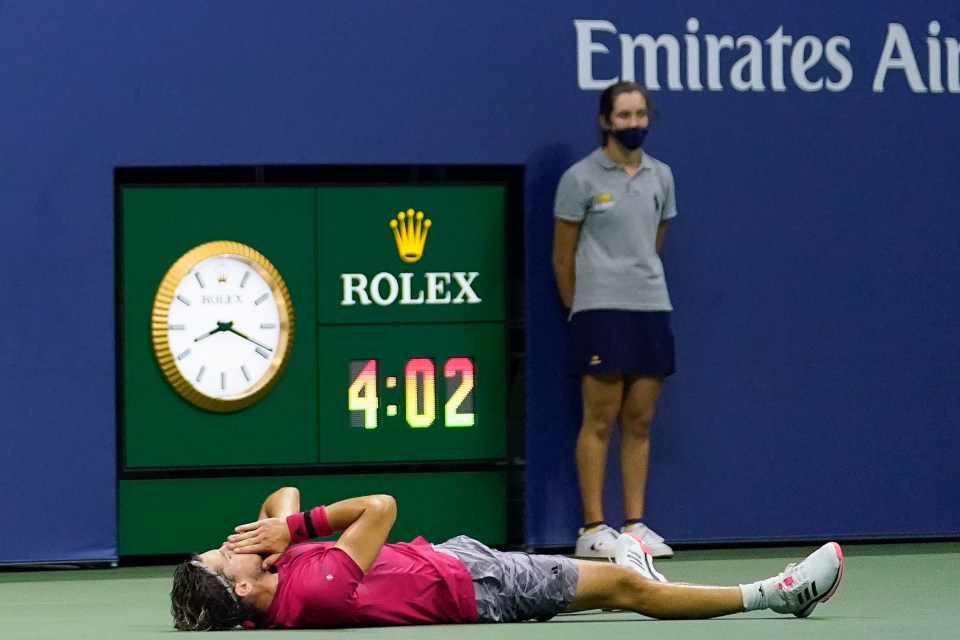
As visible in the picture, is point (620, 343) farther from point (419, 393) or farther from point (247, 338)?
point (247, 338)

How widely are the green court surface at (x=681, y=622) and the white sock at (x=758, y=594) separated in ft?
0.18

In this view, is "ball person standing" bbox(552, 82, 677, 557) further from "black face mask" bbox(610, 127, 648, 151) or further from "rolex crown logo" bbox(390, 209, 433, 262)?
"rolex crown logo" bbox(390, 209, 433, 262)

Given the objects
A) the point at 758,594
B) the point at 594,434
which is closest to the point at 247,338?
the point at 594,434

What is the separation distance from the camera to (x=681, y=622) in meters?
5.02

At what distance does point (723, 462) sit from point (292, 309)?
2.05 meters

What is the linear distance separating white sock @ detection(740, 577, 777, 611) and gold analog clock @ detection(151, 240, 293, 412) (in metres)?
2.77

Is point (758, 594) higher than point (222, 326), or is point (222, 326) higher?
point (222, 326)

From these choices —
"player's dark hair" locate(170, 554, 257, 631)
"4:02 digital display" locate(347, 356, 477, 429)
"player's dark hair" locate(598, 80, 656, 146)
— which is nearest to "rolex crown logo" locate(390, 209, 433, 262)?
"4:02 digital display" locate(347, 356, 477, 429)

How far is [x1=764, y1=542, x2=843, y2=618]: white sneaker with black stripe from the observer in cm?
495

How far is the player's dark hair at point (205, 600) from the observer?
4.74 metres

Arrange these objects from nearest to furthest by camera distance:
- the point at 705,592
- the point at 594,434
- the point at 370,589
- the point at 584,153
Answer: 1. the point at 370,589
2. the point at 705,592
3. the point at 594,434
4. the point at 584,153

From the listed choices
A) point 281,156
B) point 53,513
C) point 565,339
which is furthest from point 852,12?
point 53,513

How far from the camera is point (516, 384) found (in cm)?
733

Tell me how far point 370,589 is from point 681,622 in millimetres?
949
